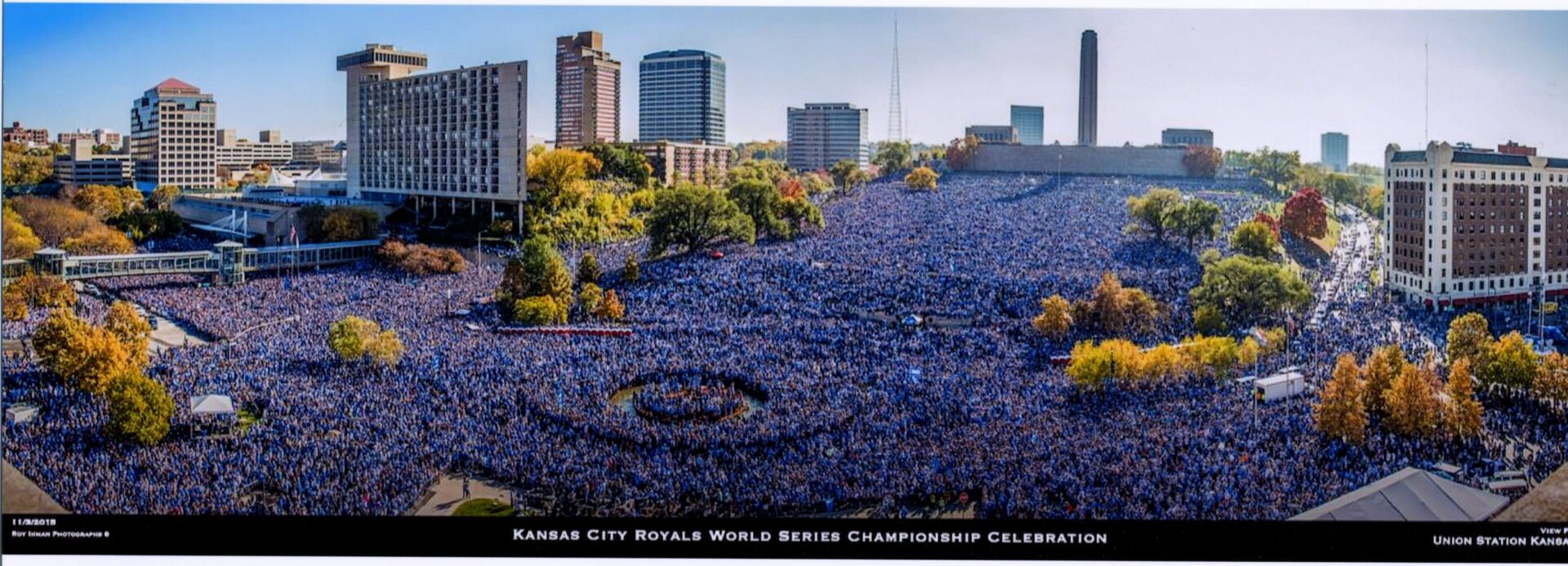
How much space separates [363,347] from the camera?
18703 mm

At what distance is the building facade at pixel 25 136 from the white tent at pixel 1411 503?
19.8m

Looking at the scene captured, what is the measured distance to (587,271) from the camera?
2242 centimetres

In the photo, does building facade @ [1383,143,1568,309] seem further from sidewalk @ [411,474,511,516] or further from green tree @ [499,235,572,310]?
sidewalk @ [411,474,511,516]

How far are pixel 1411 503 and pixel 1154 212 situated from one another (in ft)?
42.1

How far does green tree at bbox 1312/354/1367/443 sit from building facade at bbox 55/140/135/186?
35832 millimetres

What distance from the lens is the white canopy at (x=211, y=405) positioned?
16.3m

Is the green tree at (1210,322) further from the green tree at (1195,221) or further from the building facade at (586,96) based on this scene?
the building facade at (586,96)

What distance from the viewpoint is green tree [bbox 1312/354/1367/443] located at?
15359 mm

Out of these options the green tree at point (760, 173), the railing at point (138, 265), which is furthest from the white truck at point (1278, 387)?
the green tree at point (760, 173)

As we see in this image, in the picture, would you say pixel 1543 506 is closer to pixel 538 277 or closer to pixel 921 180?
pixel 538 277

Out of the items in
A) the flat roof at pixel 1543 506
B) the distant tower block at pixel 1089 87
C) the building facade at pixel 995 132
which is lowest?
the flat roof at pixel 1543 506

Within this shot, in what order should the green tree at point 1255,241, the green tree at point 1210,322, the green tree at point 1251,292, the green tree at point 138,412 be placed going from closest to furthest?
the green tree at point 138,412 → the green tree at point 1210,322 → the green tree at point 1251,292 → the green tree at point 1255,241

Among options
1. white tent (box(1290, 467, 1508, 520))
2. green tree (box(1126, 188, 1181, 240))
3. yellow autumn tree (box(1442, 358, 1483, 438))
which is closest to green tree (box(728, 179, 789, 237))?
green tree (box(1126, 188, 1181, 240))

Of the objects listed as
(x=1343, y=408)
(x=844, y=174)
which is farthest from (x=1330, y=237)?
(x=844, y=174)
